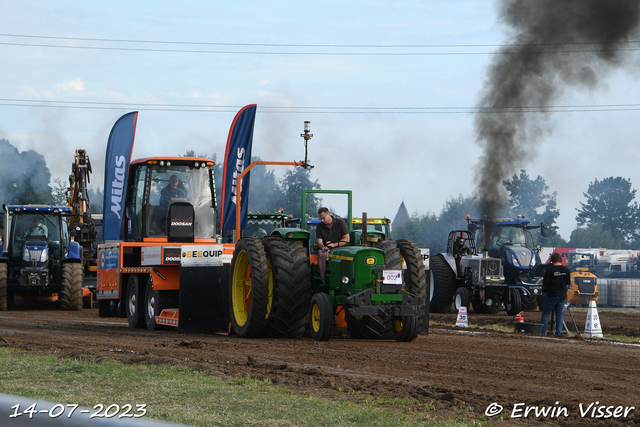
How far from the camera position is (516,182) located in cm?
8469

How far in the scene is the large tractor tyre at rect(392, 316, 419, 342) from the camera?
35.8 feet

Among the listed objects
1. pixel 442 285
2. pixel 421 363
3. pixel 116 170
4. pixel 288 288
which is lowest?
pixel 421 363

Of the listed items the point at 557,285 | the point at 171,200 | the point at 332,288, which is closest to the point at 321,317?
the point at 332,288

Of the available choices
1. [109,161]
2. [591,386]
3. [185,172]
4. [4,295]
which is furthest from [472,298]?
[591,386]

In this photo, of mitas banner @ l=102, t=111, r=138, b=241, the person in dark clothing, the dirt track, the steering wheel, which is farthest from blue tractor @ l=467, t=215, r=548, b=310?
mitas banner @ l=102, t=111, r=138, b=241

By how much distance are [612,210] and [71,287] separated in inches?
3527

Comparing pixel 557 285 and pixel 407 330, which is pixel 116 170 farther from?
pixel 407 330

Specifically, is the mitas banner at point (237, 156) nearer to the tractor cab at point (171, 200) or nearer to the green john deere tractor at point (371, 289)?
the tractor cab at point (171, 200)

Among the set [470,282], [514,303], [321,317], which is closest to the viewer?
[321,317]

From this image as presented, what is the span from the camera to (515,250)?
21.4 metres

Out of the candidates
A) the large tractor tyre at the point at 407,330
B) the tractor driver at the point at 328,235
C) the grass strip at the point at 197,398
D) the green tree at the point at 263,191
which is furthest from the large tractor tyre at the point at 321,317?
the green tree at the point at 263,191

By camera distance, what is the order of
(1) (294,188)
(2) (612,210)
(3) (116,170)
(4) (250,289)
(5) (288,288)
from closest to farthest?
(5) (288,288), (4) (250,289), (3) (116,170), (1) (294,188), (2) (612,210)

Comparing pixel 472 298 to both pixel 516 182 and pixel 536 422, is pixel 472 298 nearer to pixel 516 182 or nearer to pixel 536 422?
pixel 536 422

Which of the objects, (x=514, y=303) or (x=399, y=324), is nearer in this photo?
(x=399, y=324)
